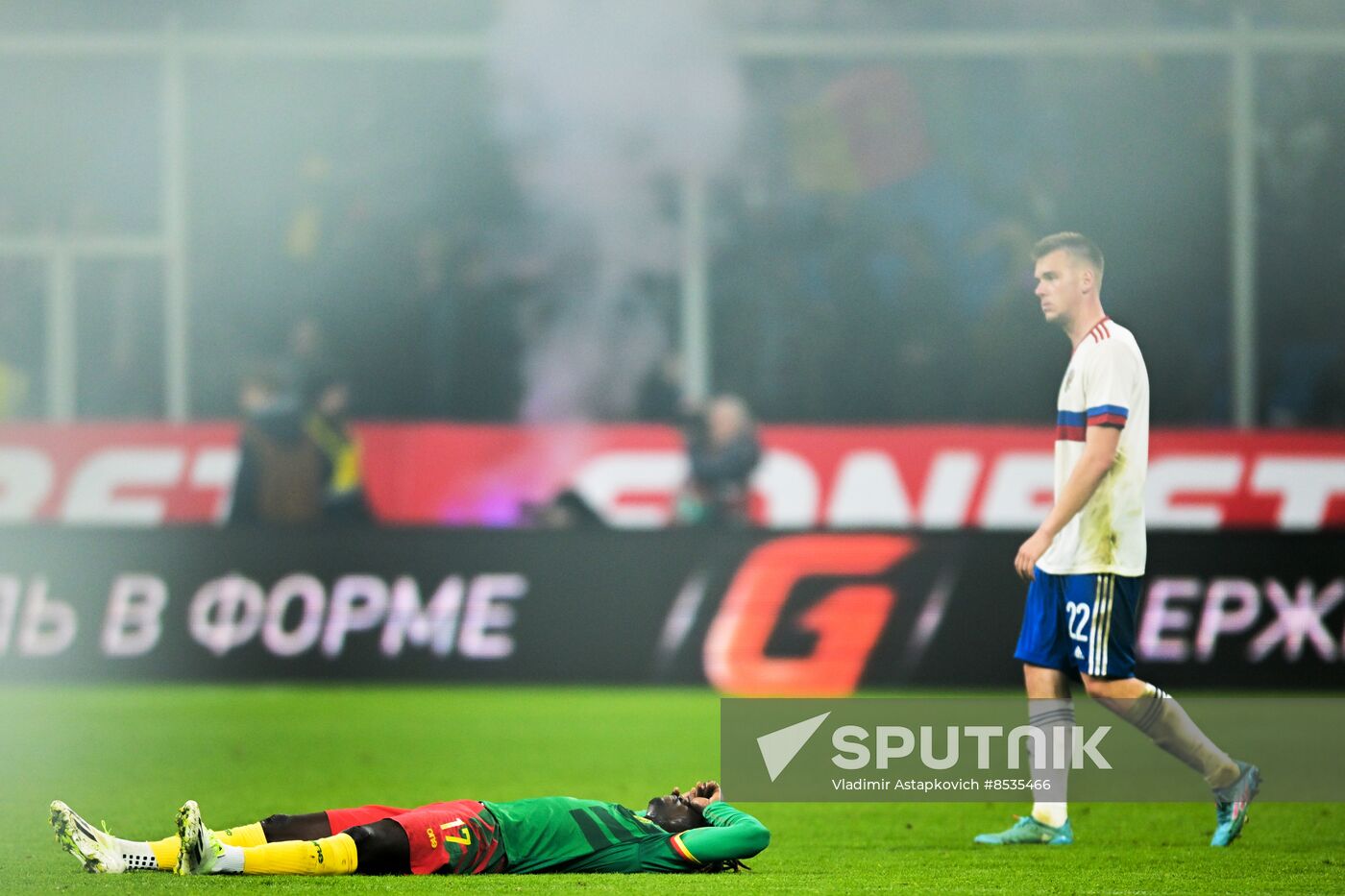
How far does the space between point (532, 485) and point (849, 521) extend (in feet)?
7.10

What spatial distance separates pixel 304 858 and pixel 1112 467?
2.56m

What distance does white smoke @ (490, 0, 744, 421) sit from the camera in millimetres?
15133

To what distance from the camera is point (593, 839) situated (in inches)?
221

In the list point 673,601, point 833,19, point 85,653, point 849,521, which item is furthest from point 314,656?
point 833,19

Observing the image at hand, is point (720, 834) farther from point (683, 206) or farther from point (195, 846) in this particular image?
point (683, 206)

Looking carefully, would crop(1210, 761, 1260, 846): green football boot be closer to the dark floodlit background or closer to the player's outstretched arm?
the player's outstretched arm

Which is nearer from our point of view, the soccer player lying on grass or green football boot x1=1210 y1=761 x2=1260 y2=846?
the soccer player lying on grass

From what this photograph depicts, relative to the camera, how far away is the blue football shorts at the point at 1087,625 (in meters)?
6.09

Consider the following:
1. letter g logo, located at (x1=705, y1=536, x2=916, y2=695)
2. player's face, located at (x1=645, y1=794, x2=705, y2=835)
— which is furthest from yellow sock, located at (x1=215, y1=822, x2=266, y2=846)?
letter g logo, located at (x1=705, y1=536, x2=916, y2=695)

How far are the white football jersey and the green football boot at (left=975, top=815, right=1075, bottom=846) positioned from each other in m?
0.78

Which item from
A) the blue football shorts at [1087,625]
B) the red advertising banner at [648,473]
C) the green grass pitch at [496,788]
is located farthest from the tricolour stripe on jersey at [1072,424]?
the red advertising banner at [648,473]

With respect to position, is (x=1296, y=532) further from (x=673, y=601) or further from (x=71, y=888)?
(x=71, y=888)

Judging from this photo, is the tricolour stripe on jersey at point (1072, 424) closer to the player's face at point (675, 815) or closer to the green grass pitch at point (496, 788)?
the green grass pitch at point (496, 788)

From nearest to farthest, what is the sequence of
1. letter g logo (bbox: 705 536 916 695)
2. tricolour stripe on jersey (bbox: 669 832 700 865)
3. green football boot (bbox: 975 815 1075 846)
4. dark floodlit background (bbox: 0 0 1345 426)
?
1. tricolour stripe on jersey (bbox: 669 832 700 865)
2. green football boot (bbox: 975 815 1075 846)
3. letter g logo (bbox: 705 536 916 695)
4. dark floodlit background (bbox: 0 0 1345 426)
